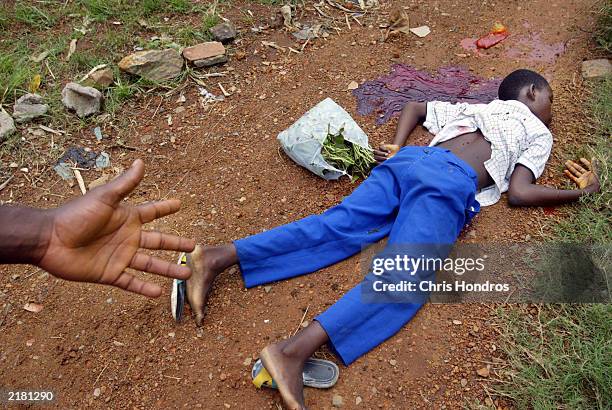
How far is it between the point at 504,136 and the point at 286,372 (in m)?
1.67

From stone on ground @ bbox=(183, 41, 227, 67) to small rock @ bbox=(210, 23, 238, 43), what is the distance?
0.43 ft

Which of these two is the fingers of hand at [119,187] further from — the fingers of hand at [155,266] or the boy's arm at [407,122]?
the boy's arm at [407,122]

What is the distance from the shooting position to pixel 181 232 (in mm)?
2654

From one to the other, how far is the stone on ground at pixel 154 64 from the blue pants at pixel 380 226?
1.75 m

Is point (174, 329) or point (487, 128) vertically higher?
point (487, 128)

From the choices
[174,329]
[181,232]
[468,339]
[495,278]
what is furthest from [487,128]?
[174,329]

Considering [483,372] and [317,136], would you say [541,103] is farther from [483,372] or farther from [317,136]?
[483,372]

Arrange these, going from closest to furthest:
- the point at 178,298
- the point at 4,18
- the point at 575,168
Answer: the point at 178,298, the point at 575,168, the point at 4,18

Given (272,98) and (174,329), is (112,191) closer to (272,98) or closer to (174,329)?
(174,329)

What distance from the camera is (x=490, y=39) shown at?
3.72 meters

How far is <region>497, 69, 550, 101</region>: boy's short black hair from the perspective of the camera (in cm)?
295

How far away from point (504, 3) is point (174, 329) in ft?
11.5

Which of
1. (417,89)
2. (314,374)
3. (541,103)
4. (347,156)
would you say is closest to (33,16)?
(347,156)

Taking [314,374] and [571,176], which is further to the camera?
[571,176]
